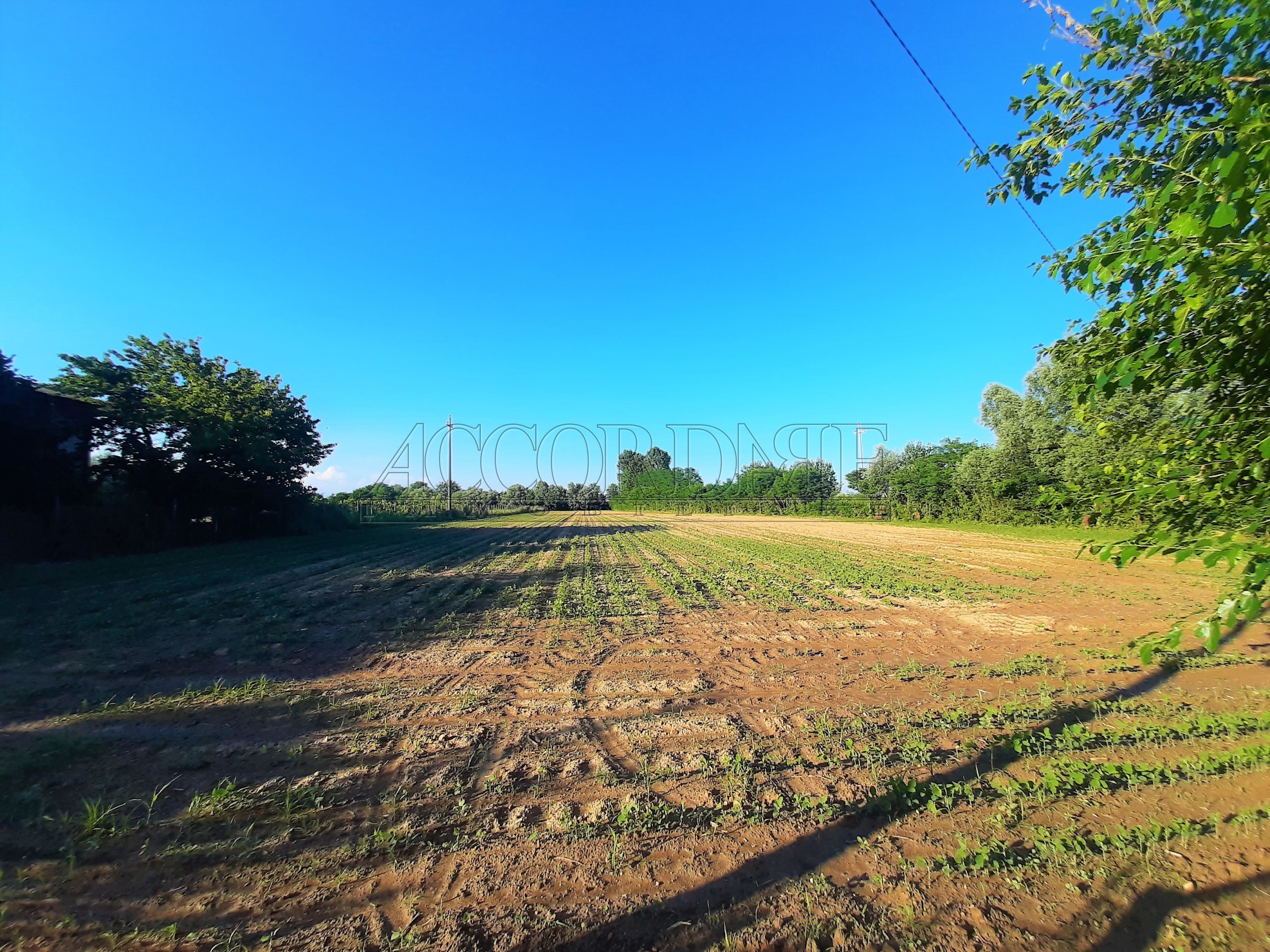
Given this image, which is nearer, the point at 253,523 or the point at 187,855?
the point at 187,855

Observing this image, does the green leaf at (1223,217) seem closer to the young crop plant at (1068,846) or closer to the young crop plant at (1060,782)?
the young crop plant at (1068,846)

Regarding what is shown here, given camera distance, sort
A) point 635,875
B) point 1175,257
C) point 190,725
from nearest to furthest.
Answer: point 1175,257
point 635,875
point 190,725

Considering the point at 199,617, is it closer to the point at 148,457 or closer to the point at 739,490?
the point at 148,457

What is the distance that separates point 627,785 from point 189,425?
75.0 ft

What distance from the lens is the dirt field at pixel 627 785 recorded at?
238cm

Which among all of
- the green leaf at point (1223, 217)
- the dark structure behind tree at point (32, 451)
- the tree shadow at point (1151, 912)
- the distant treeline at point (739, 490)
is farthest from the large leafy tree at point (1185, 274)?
the distant treeline at point (739, 490)

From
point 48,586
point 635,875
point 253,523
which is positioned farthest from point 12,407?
point 635,875

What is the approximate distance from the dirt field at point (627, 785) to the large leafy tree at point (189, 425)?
13220mm

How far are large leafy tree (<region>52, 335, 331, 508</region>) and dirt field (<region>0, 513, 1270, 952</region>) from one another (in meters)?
13.2

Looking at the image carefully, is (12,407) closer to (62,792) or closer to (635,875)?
(62,792)

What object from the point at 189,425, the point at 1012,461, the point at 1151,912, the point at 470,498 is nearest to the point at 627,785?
the point at 1151,912

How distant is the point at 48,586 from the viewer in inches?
422

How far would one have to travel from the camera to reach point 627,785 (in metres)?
3.52

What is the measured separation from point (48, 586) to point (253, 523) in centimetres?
1408
